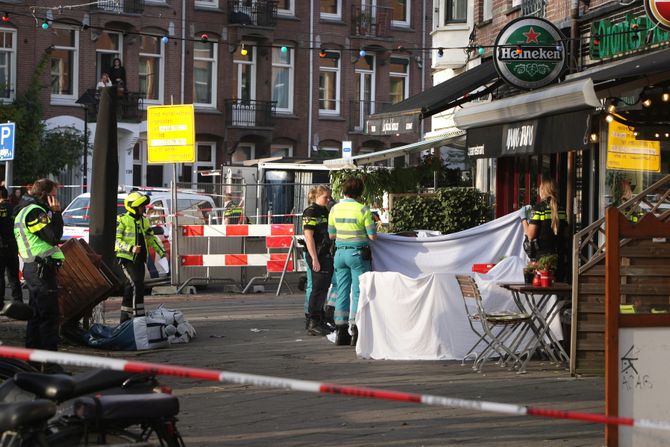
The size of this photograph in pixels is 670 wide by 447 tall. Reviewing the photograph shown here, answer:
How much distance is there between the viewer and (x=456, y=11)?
995 inches

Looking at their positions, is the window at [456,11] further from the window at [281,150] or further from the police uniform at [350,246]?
the window at [281,150]

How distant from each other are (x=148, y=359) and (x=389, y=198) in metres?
8.45

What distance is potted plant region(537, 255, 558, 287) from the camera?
11.7 m

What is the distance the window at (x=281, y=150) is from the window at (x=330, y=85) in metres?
1.99

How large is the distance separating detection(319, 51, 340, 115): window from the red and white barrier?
26.5 meters

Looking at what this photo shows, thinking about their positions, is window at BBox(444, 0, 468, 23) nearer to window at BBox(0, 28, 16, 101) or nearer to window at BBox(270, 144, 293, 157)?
window at BBox(0, 28, 16, 101)

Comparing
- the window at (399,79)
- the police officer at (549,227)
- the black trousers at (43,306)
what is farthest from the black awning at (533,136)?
the window at (399,79)

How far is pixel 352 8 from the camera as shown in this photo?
49.2 m

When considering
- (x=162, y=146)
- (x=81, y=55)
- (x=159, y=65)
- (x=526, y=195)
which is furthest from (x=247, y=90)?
(x=526, y=195)

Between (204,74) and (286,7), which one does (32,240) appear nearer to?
(204,74)

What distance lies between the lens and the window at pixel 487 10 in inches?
849

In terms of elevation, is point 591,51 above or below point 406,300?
above

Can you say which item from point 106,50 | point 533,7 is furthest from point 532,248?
point 106,50

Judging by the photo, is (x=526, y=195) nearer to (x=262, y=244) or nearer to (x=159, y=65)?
(x=262, y=244)
